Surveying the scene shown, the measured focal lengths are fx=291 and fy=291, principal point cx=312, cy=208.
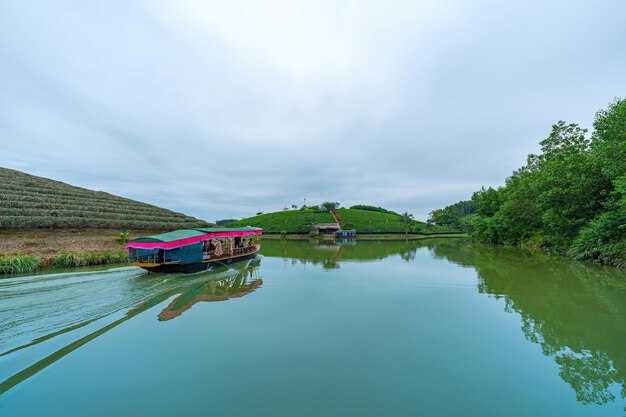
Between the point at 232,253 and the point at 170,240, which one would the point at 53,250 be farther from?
the point at 232,253

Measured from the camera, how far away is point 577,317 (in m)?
7.16

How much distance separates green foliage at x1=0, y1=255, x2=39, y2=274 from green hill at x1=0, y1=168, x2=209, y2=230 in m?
7.52

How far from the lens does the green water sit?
12.2 feet

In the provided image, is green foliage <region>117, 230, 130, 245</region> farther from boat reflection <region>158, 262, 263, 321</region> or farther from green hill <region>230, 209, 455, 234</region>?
green hill <region>230, 209, 455, 234</region>

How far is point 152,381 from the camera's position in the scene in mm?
4230

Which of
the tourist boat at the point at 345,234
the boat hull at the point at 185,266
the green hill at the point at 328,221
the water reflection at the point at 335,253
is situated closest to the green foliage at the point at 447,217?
the green hill at the point at 328,221

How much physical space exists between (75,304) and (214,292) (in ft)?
12.6

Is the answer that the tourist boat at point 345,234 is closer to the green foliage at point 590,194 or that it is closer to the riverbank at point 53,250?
the green foliage at point 590,194

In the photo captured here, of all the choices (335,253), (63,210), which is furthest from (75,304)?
(335,253)

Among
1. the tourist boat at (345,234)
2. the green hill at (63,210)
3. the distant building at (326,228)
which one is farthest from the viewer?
the distant building at (326,228)

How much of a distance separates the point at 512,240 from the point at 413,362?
112 feet

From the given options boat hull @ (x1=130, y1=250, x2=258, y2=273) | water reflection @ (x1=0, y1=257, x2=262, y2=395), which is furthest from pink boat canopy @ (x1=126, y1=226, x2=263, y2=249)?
water reflection @ (x1=0, y1=257, x2=262, y2=395)

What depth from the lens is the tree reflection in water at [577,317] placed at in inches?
172

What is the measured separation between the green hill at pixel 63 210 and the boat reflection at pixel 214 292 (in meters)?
14.5
